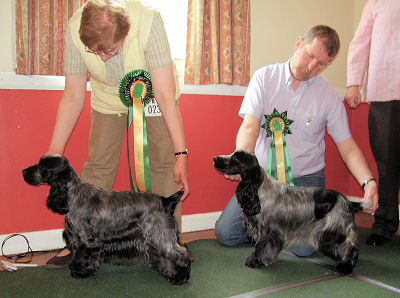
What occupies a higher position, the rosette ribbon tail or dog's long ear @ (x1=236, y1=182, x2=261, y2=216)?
the rosette ribbon tail

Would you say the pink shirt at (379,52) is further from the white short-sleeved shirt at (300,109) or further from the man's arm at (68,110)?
the man's arm at (68,110)

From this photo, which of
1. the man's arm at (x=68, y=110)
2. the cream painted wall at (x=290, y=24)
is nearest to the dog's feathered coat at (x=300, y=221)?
the man's arm at (x=68, y=110)

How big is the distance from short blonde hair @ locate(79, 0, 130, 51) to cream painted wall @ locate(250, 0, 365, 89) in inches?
83.6

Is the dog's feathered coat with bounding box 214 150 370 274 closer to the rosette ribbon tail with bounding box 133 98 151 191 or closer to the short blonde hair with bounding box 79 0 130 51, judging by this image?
the rosette ribbon tail with bounding box 133 98 151 191

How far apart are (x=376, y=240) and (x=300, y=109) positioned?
115cm

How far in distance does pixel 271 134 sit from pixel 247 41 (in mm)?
1215

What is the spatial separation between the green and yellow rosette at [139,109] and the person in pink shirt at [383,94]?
1587 mm

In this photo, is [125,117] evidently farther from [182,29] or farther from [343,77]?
[343,77]

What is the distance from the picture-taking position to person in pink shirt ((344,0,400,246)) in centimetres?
286

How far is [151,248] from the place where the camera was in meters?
2.05

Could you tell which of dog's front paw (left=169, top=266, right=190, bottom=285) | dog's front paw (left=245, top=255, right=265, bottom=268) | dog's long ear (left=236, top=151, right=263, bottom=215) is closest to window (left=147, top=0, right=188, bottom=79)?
dog's long ear (left=236, top=151, right=263, bottom=215)

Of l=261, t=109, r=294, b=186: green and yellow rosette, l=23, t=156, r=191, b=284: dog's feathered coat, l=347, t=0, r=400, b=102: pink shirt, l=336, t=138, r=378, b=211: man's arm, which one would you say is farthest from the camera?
l=347, t=0, r=400, b=102: pink shirt

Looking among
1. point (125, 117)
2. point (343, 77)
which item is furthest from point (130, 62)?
point (343, 77)

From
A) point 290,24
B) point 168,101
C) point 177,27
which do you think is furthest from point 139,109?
point 290,24
